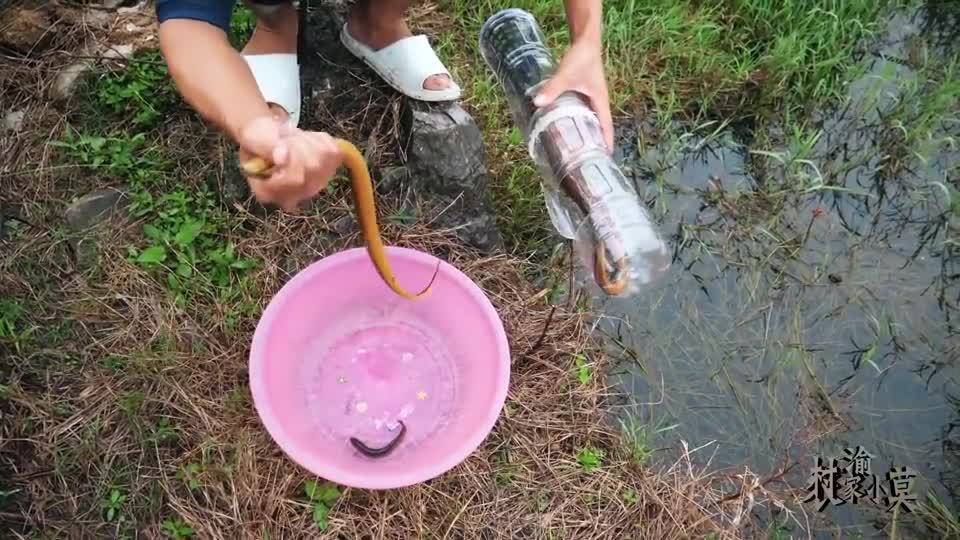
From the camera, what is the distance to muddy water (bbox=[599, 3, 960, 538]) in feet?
6.40

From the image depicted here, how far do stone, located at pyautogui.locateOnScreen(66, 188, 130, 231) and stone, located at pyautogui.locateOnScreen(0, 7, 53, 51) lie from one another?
0.57 m

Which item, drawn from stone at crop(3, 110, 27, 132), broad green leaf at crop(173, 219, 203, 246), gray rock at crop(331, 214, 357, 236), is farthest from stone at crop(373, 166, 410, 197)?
stone at crop(3, 110, 27, 132)

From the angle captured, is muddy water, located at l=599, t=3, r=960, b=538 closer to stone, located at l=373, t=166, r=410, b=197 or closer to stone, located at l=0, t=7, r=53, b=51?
stone, located at l=373, t=166, r=410, b=197

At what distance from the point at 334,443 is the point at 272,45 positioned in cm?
102

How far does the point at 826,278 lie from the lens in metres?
2.16

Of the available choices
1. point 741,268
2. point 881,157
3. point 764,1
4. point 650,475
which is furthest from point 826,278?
point 764,1

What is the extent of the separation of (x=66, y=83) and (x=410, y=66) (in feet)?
3.28

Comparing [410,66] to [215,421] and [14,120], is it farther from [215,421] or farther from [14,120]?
[14,120]

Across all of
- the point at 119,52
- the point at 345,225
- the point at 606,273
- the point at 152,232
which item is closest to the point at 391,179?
the point at 345,225

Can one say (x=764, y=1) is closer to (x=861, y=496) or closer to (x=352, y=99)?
(x=352, y=99)

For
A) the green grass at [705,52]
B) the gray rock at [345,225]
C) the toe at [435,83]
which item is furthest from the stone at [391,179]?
the green grass at [705,52]

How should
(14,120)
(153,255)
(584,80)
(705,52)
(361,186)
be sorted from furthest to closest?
(705,52), (14,120), (153,255), (584,80), (361,186)

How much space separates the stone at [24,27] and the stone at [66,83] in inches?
6.3

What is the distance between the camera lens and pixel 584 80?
162 cm
